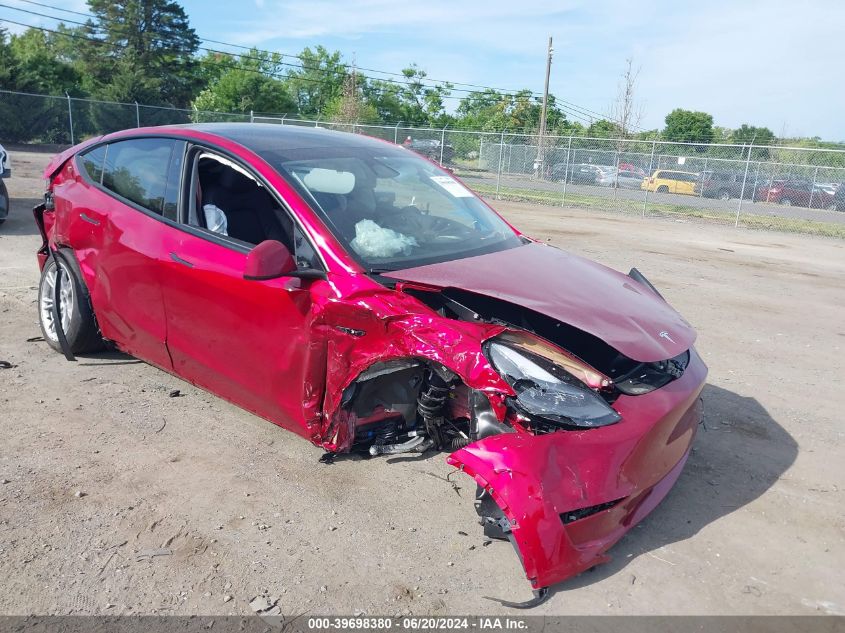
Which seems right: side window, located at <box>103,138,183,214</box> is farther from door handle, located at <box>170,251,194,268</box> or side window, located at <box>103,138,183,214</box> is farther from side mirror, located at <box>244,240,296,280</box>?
side mirror, located at <box>244,240,296,280</box>

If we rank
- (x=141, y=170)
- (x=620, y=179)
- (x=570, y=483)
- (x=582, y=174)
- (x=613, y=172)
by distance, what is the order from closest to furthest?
(x=570, y=483), (x=141, y=170), (x=620, y=179), (x=613, y=172), (x=582, y=174)

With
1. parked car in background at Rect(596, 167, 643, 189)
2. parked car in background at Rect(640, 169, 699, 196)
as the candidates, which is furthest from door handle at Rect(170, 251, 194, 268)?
parked car in background at Rect(640, 169, 699, 196)

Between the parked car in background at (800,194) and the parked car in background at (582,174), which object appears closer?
the parked car in background at (800,194)

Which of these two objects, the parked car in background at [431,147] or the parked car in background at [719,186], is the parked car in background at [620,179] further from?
the parked car in background at [431,147]

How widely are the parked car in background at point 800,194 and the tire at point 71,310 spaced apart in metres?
22.2

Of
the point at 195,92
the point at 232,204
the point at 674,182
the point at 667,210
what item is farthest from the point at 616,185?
the point at 195,92

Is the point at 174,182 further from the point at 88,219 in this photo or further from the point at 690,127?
the point at 690,127

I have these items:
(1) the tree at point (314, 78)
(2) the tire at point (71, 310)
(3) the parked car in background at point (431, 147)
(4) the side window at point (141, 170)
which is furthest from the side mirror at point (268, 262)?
(1) the tree at point (314, 78)

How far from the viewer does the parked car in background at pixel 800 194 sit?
74.0 feet

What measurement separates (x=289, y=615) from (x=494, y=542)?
944 mm

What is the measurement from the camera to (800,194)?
2292 centimetres

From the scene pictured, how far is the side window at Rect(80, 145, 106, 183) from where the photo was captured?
193 inches

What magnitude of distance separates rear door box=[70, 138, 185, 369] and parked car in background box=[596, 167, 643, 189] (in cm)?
2109

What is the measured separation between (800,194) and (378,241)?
23292mm
